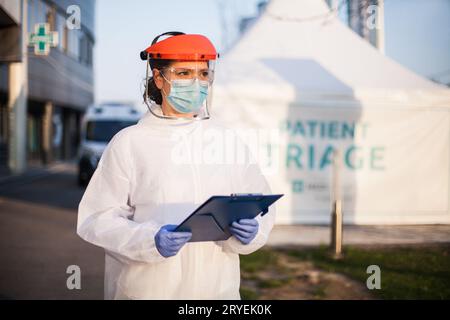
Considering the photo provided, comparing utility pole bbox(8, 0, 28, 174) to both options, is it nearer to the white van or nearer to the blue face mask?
the white van

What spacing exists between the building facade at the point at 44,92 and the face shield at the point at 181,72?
6692 mm

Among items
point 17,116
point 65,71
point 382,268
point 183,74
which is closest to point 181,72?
point 183,74

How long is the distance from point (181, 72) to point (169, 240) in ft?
2.56

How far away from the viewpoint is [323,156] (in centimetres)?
768

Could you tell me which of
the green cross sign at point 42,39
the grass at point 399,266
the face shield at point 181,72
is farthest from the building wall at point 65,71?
the face shield at point 181,72

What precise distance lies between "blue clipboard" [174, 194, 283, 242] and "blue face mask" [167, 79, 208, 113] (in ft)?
1.87

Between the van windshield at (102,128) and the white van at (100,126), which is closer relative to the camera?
the white van at (100,126)

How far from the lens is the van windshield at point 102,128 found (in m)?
14.7

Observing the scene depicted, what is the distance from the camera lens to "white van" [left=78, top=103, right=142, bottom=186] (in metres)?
14.6

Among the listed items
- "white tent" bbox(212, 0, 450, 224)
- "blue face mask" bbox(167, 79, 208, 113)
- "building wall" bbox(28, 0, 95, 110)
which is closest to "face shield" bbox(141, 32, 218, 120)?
"blue face mask" bbox(167, 79, 208, 113)

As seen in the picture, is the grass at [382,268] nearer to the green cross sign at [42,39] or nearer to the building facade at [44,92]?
the green cross sign at [42,39]

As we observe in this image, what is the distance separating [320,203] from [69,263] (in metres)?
3.93
